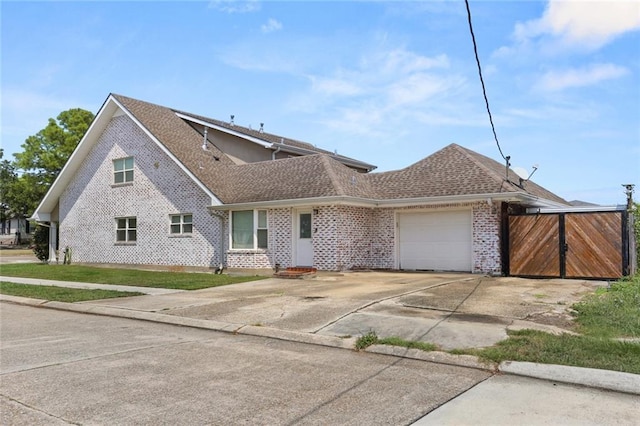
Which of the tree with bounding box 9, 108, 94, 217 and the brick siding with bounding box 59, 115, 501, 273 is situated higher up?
the tree with bounding box 9, 108, 94, 217

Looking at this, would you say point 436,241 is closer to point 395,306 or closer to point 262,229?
point 262,229

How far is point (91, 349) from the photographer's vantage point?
7.39m

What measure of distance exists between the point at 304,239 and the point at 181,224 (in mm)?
5931

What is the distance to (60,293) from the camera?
535 inches

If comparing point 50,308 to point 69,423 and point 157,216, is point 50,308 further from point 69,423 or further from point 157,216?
point 157,216

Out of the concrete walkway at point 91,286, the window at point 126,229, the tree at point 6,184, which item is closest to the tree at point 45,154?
the tree at point 6,184

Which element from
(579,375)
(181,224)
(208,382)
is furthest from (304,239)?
(579,375)

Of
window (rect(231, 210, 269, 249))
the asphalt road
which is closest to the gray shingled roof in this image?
window (rect(231, 210, 269, 249))

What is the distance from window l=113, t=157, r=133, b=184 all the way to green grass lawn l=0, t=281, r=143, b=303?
8.97 m

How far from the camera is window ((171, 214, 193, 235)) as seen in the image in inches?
826

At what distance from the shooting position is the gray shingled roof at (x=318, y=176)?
17.6m

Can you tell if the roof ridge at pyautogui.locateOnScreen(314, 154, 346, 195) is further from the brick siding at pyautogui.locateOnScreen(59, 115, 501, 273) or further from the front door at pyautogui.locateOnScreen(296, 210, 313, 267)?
the front door at pyautogui.locateOnScreen(296, 210, 313, 267)

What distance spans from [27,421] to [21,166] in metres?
A: 53.3

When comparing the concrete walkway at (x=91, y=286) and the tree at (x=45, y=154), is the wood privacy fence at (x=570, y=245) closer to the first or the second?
the concrete walkway at (x=91, y=286)
